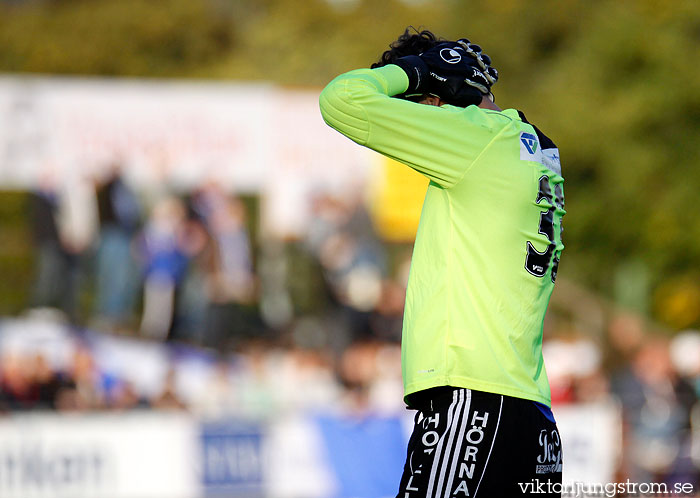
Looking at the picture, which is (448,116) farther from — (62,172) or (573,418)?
(62,172)

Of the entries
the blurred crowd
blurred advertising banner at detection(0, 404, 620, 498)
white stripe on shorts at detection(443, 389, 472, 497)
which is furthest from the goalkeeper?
the blurred crowd

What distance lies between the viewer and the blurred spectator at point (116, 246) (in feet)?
54.5

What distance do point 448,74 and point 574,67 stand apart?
26390 mm

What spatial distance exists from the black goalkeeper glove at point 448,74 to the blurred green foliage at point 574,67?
22.7 metres

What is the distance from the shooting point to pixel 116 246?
16.6 metres

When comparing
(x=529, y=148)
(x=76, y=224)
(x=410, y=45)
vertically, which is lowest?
(x=529, y=148)

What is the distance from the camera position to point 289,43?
32.8 meters

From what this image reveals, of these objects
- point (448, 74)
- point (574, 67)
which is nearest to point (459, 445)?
point (448, 74)

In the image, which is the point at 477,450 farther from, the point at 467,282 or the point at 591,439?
the point at 591,439

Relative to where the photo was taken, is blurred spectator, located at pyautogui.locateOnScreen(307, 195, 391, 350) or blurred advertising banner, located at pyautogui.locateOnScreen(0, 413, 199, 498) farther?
blurred spectator, located at pyautogui.locateOnScreen(307, 195, 391, 350)

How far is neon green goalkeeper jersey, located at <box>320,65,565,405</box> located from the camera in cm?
357

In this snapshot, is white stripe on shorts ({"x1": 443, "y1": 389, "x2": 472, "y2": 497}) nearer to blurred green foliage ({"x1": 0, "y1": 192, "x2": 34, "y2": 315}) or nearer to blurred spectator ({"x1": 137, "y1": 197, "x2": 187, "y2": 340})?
blurred spectator ({"x1": 137, "y1": 197, "x2": 187, "y2": 340})

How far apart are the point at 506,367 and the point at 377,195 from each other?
45.8ft

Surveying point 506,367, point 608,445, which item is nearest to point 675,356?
point 608,445
